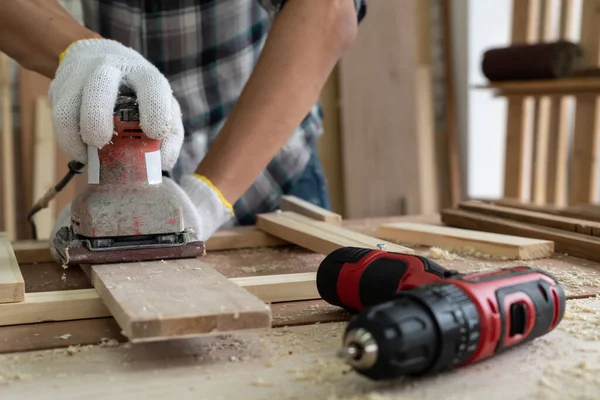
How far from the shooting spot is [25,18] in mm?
1463

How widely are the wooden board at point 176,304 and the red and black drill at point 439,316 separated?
146 millimetres

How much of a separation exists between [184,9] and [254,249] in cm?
75

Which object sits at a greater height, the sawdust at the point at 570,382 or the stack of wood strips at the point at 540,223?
the stack of wood strips at the point at 540,223

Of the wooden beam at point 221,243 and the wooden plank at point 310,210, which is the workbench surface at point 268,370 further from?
the wooden plank at point 310,210

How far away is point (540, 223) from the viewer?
5.17ft

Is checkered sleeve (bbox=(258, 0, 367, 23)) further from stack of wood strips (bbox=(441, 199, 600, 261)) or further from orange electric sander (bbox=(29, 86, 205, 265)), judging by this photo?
orange electric sander (bbox=(29, 86, 205, 265))

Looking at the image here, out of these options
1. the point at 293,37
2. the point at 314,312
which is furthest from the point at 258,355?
the point at 293,37

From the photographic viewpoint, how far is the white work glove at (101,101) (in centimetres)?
110

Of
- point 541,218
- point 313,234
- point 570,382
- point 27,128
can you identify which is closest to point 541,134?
point 541,218

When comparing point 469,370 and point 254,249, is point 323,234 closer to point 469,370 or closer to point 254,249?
point 254,249

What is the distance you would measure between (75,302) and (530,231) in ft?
3.17

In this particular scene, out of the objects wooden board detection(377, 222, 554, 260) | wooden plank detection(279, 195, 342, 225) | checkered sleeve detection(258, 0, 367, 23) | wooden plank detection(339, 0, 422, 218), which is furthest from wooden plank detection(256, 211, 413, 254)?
wooden plank detection(339, 0, 422, 218)

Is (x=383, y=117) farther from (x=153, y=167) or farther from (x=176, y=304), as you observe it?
(x=176, y=304)

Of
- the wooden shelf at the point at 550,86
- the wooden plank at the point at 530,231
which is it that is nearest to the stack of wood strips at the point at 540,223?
the wooden plank at the point at 530,231
